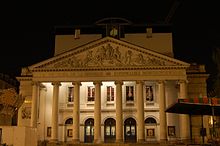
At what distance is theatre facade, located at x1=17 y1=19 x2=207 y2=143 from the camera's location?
146 feet

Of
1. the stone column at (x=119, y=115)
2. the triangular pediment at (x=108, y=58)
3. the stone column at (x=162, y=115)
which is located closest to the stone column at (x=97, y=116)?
the stone column at (x=119, y=115)

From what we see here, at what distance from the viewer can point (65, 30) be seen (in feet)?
194

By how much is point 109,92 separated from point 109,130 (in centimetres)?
567

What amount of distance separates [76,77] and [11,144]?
29.8m

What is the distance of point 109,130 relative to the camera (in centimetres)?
4972

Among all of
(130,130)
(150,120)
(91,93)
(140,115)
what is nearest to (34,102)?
(91,93)

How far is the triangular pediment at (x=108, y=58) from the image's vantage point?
45000 millimetres

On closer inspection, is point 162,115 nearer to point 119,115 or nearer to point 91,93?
point 119,115

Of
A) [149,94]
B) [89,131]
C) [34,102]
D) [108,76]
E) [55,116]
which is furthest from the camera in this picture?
[89,131]

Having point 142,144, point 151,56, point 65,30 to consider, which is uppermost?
point 65,30

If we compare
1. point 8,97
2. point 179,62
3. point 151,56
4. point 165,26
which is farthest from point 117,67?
point 8,97

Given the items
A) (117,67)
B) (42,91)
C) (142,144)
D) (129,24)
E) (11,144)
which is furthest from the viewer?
(129,24)

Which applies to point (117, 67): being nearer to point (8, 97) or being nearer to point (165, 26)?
point (165, 26)

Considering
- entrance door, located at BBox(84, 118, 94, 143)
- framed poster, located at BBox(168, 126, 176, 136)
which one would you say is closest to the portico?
framed poster, located at BBox(168, 126, 176, 136)
